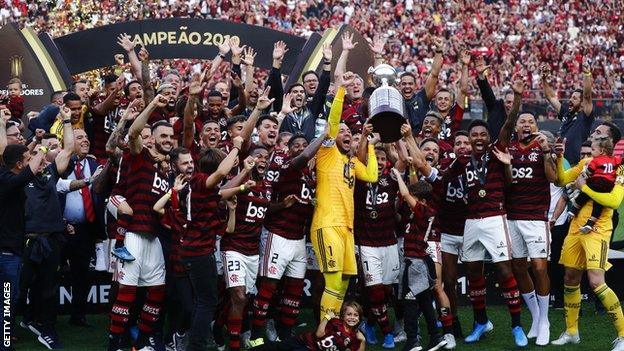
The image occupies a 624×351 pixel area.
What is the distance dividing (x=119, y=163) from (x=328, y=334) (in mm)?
2617

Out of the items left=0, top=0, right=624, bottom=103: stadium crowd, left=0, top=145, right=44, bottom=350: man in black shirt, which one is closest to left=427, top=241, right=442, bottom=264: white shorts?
left=0, top=145, right=44, bottom=350: man in black shirt

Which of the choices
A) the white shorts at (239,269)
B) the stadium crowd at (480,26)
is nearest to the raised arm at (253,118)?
the white shorts at (239,269)

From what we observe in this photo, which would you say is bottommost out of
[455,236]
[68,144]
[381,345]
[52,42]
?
[381,345]

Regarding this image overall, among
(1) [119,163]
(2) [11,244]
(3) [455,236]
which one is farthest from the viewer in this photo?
(3) [455,236]

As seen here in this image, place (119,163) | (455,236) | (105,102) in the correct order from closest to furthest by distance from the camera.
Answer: (119,163) → (455,236) → (105,102)

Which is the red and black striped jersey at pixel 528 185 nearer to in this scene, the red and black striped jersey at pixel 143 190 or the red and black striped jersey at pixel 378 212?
the red and black striped jersey at pixel 378 212

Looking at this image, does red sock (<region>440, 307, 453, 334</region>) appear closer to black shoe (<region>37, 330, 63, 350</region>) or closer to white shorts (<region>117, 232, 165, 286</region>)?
white shorts (<region>117, 232, 165, 286</region>)

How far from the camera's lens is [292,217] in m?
11.2

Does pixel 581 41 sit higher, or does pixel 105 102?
pixel 581 41

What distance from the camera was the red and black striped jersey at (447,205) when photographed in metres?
11.8

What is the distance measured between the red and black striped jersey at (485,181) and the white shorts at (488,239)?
0.08 metres

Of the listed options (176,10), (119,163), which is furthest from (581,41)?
(119,163)

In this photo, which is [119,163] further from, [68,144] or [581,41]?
[581,41]

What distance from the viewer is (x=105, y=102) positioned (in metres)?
13.0
